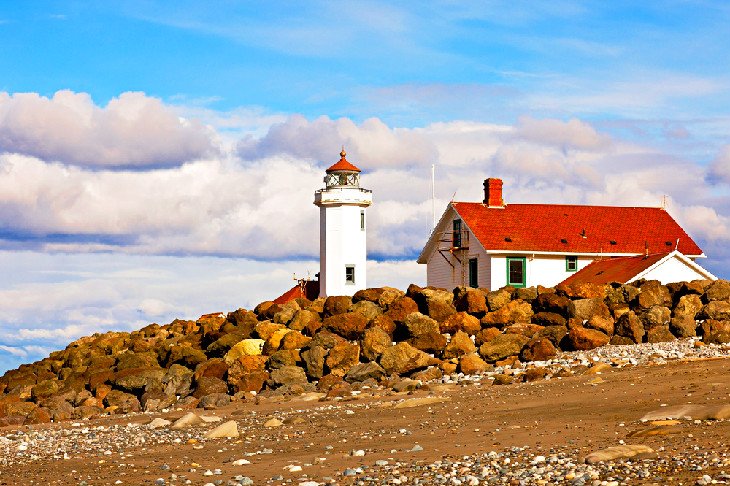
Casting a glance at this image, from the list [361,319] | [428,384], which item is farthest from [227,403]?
[361,319]

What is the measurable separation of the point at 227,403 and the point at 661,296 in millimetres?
13023

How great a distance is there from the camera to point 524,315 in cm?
2862

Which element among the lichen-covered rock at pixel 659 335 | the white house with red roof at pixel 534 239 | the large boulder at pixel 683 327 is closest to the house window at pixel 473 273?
the white house with red roof at pixel 534 239

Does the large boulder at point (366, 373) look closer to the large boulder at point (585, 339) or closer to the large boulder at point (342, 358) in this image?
the large boulder at point (342, 358)

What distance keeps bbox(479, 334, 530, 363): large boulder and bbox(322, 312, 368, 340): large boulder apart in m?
4.34

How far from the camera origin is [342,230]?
47531 mm

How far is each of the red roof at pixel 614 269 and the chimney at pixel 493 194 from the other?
438 cm

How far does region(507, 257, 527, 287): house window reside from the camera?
132 ft

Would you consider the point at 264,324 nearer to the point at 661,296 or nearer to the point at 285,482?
the point at 661,296

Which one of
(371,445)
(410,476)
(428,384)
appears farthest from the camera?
(428,384)

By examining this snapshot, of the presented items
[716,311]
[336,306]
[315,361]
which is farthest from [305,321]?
[716,311]

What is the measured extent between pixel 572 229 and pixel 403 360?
18.5 meters

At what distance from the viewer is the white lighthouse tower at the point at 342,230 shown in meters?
46.9

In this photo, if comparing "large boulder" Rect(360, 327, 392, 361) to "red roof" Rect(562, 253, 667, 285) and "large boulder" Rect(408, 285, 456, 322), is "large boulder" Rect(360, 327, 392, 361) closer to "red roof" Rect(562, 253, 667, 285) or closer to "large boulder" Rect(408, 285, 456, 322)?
"large boulder" Rect(408, 285, 456, 322)
